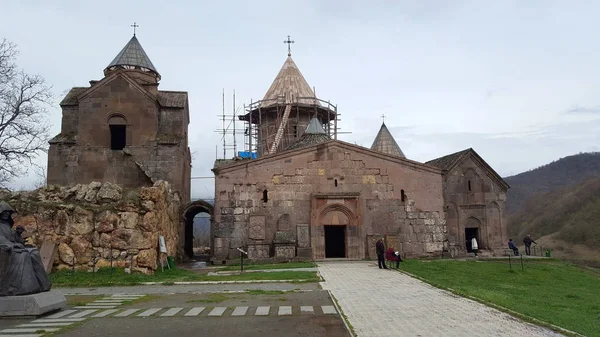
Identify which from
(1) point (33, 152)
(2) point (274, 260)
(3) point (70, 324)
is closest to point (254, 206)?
(2) point (274, 260)

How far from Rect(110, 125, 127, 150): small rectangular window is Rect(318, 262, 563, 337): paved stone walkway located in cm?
1324

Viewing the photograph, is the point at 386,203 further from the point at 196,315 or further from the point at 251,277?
the point at 196,315

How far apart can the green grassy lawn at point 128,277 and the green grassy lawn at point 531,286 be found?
13.3 feet

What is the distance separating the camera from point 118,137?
71.6 feet

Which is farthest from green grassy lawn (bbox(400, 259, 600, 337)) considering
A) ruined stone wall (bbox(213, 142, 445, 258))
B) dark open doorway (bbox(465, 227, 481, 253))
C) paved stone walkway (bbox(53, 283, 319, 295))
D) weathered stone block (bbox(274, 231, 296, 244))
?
weathered stone block (bbox(274, 231, 296, 244))

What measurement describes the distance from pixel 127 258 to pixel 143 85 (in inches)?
414

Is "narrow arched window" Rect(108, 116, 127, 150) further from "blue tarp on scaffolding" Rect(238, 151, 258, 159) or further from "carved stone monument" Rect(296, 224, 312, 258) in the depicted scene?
"blue tarp on scaffolding" Rect(238, 151, 258, 159)

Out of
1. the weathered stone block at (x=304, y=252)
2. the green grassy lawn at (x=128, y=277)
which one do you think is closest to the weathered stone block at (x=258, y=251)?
the weathered stone block at (x=304, y=252)

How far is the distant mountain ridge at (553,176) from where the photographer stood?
272 feet

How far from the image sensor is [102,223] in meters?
14.4

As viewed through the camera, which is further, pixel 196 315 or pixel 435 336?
pixel 196 315

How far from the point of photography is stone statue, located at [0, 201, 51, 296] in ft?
27.8

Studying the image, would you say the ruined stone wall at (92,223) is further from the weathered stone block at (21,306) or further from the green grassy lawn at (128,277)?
the weathered stone block at (21,306)

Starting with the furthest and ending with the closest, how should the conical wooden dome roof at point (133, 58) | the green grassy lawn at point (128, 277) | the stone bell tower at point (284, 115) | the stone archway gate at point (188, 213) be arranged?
the stone bell tower at point (284, 115) → the conical wooden dome roof at point (133, 58) → the stone archway gate at point (188, 213) → the green grassy lawn at point (128, 277)
